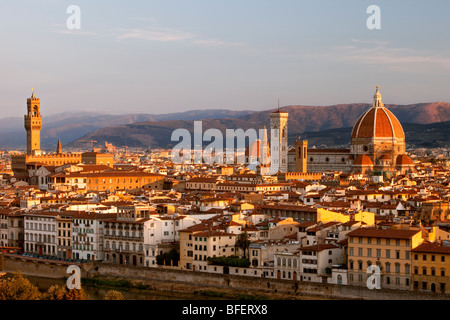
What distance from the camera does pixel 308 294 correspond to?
3644 cm

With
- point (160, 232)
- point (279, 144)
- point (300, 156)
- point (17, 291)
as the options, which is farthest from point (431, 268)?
point (279, 144)

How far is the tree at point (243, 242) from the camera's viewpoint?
4131 cm

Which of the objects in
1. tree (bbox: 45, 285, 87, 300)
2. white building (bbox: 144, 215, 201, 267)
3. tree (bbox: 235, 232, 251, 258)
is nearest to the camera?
tree (bbox: 45, 285, 87, 300)

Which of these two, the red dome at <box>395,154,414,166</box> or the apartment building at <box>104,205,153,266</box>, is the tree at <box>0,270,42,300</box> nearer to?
the apartment building at <box>104,205,153,266</box>

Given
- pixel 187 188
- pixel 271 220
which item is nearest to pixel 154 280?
pixel 271 220

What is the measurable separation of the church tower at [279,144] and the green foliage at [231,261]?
64.1 meters

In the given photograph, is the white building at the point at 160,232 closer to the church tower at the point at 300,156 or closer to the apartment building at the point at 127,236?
the apartment building at the point at 127,236

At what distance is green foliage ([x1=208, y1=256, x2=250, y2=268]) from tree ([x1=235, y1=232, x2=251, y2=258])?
1.93 feet

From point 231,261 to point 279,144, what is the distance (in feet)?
230

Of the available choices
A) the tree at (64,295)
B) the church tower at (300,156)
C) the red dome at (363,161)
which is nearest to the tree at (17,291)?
the tree at (64,295)

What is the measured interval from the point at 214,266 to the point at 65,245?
10.6 meters

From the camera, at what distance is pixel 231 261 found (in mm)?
40281

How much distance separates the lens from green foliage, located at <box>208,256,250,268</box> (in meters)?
39.9
